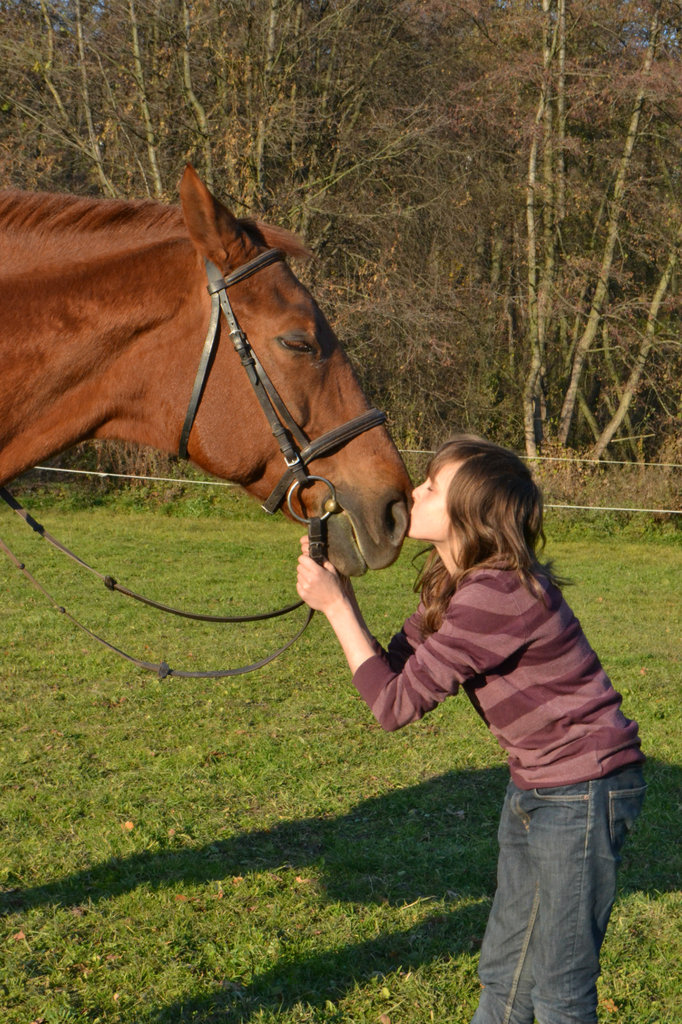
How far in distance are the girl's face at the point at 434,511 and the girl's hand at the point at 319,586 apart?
0.27 metres

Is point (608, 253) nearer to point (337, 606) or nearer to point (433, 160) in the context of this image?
point (433, 160)

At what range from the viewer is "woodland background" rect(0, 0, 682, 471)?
1470 centimetres

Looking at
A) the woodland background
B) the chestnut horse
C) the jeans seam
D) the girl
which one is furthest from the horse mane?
the woodland background

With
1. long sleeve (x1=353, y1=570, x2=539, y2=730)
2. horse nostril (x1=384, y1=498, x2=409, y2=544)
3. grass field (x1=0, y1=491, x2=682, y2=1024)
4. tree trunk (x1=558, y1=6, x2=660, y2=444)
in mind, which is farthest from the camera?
tree trunk (x1=558, y1=6, x2=660, y2=444)

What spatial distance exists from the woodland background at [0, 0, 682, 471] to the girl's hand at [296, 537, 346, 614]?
41.9 feet

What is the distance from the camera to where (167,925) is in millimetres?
3508

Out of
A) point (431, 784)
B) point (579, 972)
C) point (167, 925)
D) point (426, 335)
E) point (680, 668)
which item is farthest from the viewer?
point (426, 335)

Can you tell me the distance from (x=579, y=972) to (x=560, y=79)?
16.6 m

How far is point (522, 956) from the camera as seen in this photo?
2.39 meters

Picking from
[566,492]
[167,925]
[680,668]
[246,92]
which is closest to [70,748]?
[167,925]

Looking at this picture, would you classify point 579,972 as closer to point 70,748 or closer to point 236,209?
point 70,748

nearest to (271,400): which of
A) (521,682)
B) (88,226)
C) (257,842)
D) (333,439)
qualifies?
(333,439)

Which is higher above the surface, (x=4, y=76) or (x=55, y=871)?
(x=4, y=76)

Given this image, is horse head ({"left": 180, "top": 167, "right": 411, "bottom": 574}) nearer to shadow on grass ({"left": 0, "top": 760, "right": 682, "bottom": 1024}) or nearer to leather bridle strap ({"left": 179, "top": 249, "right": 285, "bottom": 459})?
leather bridle strap ({"left": 179, "top": 249, "right": 285, "bottom": 459})
